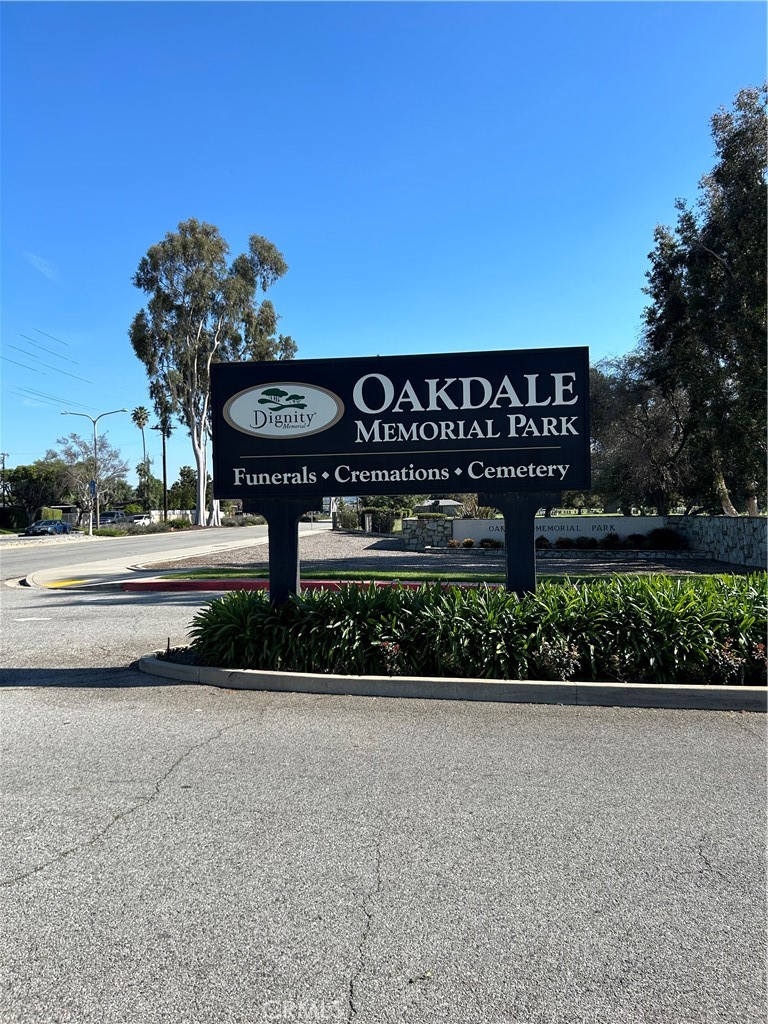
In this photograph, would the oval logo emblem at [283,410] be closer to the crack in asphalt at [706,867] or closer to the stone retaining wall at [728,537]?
the crack in asphalt at [706,867]

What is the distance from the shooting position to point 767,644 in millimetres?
6324

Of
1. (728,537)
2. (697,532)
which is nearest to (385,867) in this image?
(728,537)

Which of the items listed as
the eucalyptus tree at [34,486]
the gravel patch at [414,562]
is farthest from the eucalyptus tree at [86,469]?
the gravel patch at [414,562]

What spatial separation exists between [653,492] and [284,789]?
24214mm

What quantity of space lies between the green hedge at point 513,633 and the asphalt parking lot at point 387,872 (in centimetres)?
83

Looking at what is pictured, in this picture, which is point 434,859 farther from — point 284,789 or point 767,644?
point 767,644

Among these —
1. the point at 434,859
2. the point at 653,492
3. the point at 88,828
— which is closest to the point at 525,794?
the point at 434,859

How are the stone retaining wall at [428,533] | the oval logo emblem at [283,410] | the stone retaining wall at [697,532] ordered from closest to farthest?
the oval logo emblem at [283,410]
the stone retaining wall at [697,532]
the stone retaining wall at [428,533]

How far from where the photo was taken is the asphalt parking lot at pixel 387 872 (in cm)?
246

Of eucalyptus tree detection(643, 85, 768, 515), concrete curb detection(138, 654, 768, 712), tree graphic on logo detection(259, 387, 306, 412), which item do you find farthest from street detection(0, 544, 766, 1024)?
eucalyptus tree detection(643, 85, 768, 515)

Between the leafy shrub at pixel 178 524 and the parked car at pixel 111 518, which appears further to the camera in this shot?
the parked car at pixel 111 518

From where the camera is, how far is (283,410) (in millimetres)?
7902

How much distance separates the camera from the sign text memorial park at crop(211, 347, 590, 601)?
7.52 metres

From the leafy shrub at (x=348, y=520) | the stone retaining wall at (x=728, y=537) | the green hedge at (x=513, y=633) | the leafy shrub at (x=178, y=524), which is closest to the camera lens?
the green hedge at (x=513, y=633)
